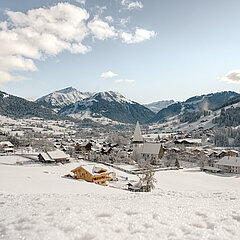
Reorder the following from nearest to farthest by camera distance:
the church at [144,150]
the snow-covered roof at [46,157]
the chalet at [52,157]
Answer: the snow-covered roof at [46,157], the chalet at [52,157], the church at [144,150]

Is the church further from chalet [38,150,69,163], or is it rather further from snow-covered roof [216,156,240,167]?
chalet [38,150,69,163]

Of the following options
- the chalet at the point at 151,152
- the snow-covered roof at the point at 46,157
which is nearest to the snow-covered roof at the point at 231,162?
the chalet at the point at 151,152

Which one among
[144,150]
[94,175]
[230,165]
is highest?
[94,175]

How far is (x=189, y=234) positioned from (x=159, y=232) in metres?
0.88

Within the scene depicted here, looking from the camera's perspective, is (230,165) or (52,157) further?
(52,157)

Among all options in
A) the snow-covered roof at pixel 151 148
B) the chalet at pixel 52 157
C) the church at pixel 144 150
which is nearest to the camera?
the chalet at pixel 52 157

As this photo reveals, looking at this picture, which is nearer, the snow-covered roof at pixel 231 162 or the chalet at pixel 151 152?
the snow-covered roof at pixel 231 162

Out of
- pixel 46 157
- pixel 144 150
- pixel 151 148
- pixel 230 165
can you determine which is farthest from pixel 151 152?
pixel 46 157

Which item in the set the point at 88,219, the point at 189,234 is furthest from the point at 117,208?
the point at 189,234

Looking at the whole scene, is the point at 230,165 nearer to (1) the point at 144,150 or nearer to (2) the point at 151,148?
(2) the point at 151,148

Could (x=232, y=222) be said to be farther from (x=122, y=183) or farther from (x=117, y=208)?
(x=122, y=183)

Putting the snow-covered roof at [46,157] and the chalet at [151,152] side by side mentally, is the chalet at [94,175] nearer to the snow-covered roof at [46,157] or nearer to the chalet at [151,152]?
the snow-covered roof at [46,157]

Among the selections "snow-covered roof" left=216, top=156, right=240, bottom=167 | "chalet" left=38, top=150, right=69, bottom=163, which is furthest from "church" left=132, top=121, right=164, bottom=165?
"chalet" left=38, top=150, right=69, bottom=163

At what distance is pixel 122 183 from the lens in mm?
29156
